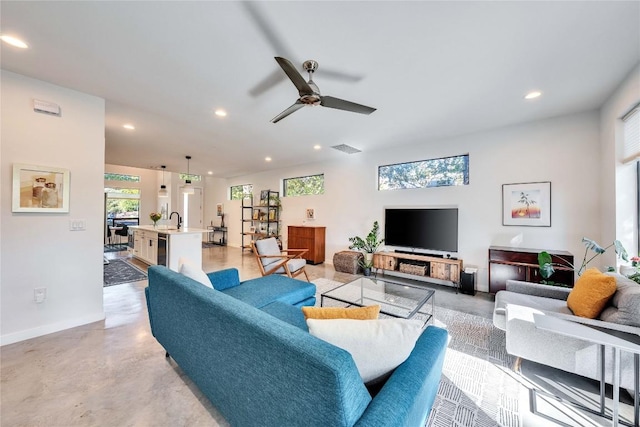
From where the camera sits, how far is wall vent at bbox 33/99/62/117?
8.09ft

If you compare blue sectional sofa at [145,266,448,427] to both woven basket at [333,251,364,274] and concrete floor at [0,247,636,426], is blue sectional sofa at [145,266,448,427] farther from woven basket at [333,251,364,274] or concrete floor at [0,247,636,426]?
woven basket at [333,251,364,274]

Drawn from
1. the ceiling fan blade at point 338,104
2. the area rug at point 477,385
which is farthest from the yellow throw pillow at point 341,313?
the ceiling fan blade at point 338,104

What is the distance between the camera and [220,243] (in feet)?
31.2

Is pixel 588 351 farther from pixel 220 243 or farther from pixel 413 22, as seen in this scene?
Result: pixel 220 243

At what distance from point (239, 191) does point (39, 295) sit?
21.8 ft

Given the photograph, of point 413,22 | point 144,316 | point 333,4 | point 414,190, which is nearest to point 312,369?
point 333,4

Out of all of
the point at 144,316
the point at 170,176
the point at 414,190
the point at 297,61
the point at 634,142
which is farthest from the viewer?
the point at 170,176

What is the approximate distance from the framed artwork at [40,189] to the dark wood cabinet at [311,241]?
14.2ft

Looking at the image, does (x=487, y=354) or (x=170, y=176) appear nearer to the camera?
(x=487, y=354)

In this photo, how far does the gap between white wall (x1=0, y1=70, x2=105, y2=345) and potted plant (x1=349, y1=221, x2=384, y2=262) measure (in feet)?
13.7

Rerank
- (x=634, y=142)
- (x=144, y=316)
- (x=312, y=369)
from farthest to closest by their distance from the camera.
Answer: (x=144, y=316) → (x=634, y=142) → (x=312, y=369)

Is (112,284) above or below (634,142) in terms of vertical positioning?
below

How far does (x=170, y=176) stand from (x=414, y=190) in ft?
30.3

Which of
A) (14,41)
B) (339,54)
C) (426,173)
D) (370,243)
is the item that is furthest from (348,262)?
(14,41)
